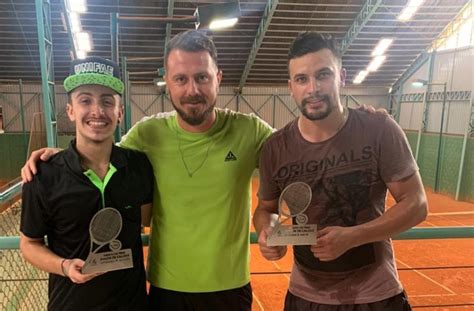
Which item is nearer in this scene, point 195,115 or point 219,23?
point 195,115

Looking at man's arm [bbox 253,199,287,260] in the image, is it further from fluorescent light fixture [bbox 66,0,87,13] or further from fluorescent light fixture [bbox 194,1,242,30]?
fluorescent light fixture [bbox 66,0,87,13]

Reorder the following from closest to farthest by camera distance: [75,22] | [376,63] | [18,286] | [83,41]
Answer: [18,286] < [75,22] < [83,41] < [376,63]

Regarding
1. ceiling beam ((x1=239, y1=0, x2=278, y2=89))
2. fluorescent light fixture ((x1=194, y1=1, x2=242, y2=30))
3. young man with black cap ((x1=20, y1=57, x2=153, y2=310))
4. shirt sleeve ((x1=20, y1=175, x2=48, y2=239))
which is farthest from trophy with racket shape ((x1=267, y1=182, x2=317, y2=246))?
ceiling beam ((x1=239, y1=0, x2=278, y2=89))

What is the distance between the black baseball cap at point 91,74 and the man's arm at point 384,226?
3.85ft

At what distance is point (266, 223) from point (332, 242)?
15.8 inches

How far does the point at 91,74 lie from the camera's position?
1.87 m

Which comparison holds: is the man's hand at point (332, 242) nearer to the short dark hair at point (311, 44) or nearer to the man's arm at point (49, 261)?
the short dark hair at point (311, 44)

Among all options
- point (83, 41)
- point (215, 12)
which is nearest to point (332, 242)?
point (215, 12)

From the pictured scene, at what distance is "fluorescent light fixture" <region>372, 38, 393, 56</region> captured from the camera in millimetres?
16547

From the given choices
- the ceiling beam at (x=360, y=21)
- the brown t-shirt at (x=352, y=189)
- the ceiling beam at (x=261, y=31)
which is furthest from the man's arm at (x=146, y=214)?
the ceiling beam at (x=360, y=21)

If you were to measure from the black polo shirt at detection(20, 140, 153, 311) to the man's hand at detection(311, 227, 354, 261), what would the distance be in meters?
0.87

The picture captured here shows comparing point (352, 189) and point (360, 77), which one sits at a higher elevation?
point (360, 77)

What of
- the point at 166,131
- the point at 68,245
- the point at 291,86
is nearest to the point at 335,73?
the point at 291,86

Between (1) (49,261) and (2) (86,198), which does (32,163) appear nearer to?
(2) (86,198)
